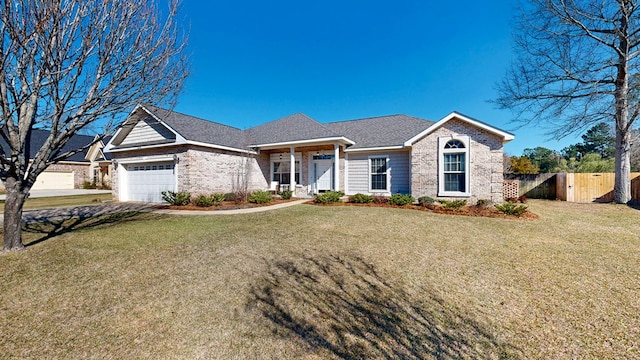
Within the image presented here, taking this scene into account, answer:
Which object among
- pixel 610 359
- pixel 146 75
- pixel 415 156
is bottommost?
A: pixel 610 359

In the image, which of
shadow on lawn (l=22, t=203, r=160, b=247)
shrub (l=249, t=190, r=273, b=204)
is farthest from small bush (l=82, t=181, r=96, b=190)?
shrub (l=249, t=190, r=273, b=204)

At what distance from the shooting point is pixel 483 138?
36.8 feet

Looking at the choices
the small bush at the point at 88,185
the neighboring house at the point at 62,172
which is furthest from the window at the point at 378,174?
the neighboring house at the point at 62,172

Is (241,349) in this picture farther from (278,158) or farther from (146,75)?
(278,158)

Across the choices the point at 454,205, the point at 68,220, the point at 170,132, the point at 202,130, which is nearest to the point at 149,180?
the point at 170,132

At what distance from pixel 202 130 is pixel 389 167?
36.1ft

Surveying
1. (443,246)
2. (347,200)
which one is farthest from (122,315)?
(347,200)

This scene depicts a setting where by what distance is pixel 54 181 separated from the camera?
2670cm

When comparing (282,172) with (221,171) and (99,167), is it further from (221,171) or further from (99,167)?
(99,167)

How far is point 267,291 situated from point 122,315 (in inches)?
75.7

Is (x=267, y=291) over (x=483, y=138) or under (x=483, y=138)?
under

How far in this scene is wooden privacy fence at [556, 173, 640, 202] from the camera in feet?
44.0

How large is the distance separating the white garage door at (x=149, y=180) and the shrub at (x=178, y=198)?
1.14 metres

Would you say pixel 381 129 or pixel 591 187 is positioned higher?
pixel 381 129
